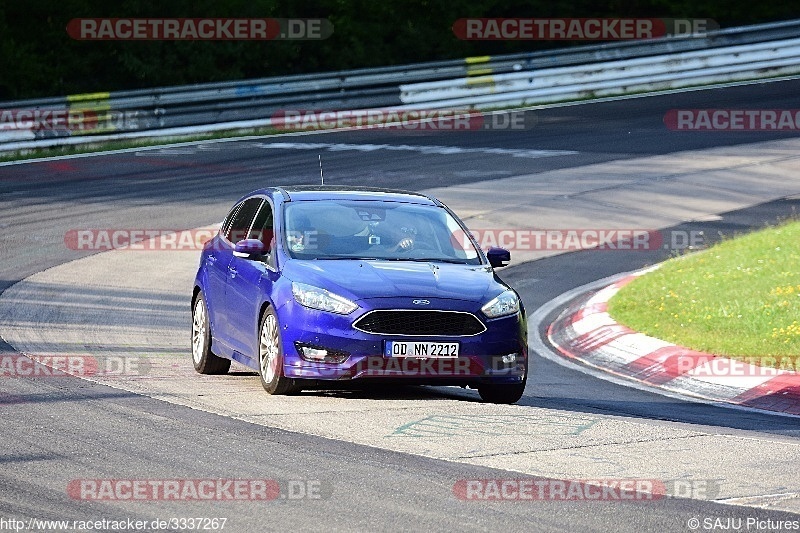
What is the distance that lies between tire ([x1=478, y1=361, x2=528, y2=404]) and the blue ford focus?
10 mm

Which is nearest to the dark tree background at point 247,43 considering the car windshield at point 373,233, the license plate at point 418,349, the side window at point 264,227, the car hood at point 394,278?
the side window at point 264,227

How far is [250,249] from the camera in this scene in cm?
1118

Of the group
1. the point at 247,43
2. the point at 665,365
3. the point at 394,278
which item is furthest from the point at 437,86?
the point at 394,278

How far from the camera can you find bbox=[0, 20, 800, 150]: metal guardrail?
27.8 metres

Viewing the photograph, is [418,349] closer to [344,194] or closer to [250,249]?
[250,249]

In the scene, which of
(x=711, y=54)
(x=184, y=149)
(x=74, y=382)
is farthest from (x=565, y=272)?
(x=711, y=54)

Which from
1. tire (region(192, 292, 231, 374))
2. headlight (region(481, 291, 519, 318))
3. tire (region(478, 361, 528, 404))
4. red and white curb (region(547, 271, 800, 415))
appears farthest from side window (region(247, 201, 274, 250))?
red and white curb (region(547, 271, 800, 415))

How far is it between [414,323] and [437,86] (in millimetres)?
20934

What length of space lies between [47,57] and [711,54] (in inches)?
573

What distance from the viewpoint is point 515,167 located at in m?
25.8

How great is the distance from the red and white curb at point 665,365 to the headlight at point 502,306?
218cm

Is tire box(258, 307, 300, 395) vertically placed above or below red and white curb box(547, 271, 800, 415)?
above

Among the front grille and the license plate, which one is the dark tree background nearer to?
the front grille

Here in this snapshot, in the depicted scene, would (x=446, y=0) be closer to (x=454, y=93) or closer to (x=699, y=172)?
(x=454, y=93)
